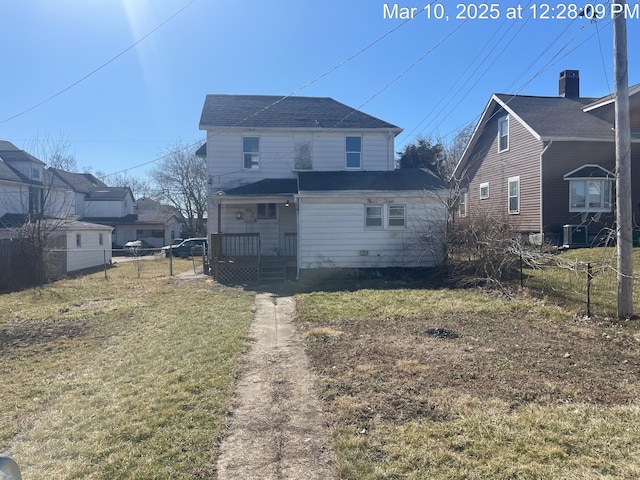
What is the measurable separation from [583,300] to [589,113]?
15.3 metres

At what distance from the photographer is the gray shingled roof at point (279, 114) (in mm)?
17781

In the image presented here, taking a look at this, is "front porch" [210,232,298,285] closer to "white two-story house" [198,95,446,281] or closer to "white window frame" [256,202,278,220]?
"white two-story house" [198,95,446,281]

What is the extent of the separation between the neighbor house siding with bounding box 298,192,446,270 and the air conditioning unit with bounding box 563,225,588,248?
23.2ft

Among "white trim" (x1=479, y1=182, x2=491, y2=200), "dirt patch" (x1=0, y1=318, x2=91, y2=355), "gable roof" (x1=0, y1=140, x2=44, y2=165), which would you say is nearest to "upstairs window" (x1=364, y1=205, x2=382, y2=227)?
"dirt patch" (x1=0, y1=318, x2=91, y2=355)

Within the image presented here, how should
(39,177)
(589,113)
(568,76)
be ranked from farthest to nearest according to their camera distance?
(39,177) → (568,76) → (589,113)

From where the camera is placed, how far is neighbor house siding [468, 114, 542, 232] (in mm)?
18578

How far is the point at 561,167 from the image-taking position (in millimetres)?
18062

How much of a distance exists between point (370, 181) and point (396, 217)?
188 cm

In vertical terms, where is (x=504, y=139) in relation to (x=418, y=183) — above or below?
above

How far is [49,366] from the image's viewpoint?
5.84 meters

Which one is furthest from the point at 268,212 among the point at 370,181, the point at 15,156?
the point at 15,156

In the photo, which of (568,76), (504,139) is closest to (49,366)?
(504,139)

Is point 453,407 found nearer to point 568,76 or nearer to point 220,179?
point 220,179

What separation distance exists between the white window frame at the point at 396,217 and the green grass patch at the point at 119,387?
6.60 meters
